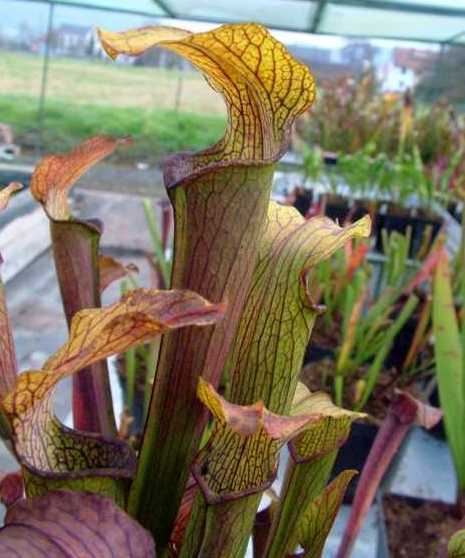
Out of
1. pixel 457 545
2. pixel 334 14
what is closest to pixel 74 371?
pixel 457 545

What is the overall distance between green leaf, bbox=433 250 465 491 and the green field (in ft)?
17.3

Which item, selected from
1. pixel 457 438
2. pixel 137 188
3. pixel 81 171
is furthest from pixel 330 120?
pixel 81 171

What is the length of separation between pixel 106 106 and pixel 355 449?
7.31 metres

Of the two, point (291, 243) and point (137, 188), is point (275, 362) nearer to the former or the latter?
point (291, 243)

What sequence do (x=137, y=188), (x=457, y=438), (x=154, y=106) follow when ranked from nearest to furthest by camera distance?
(x=457, y=438)
(x=137, y=188)
(x=154, y=106)

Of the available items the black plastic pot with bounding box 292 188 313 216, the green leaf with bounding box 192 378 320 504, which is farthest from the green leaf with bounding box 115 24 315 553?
the black plastic pot with bounding box 292 188 313 216

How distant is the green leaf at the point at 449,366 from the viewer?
2.45 feet

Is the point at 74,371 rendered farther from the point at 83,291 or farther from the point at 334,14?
the point at 334,14

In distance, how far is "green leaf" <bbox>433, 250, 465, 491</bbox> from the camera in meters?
0.75

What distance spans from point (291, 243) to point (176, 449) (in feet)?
0.42

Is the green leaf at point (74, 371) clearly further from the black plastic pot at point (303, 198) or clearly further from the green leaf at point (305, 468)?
the black plastic pot at point (303, 198)

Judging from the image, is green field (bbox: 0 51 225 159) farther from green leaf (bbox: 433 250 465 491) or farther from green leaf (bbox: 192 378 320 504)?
green leaf (bbox: 192 378 320 504)

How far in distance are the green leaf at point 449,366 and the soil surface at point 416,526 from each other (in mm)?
216

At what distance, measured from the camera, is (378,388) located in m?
1.28
